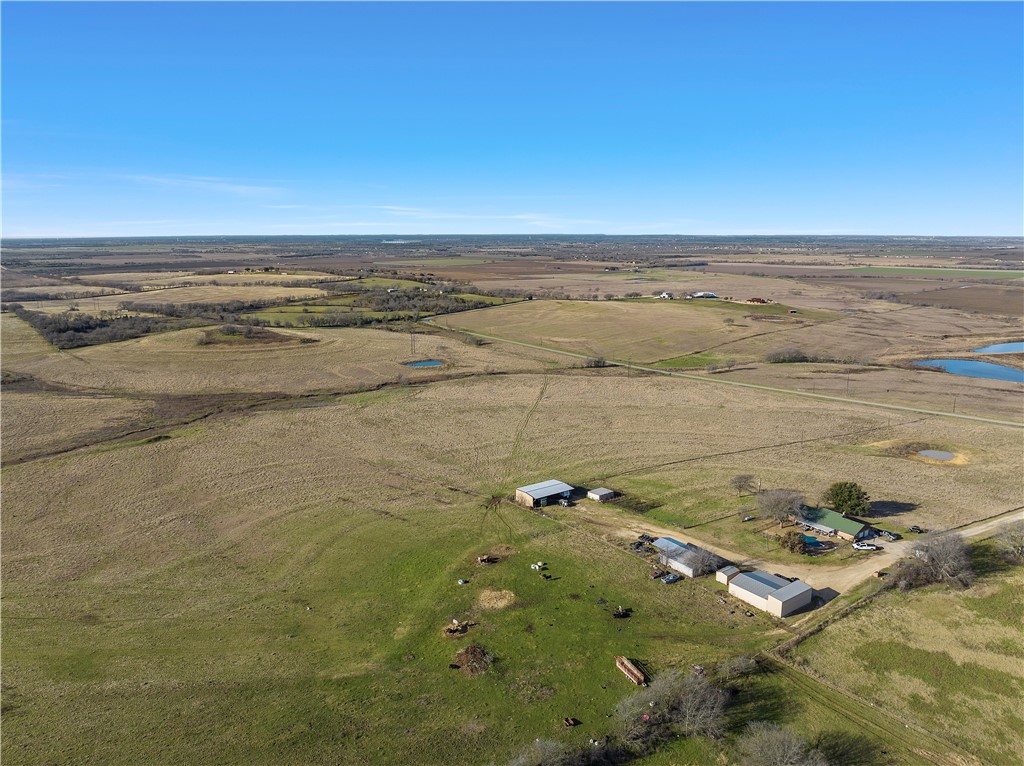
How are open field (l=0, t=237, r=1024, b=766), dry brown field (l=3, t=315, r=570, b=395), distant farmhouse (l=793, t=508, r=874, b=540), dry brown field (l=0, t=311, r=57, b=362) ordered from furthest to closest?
dry brown field (l=0, t=311, r=57, b=362) → dry brown field (l=3, t=315, r=570, b=395) → distant farmhouse (l=793, t=508, r=874, b=540) → open field (l=0, t=237, r=1024, b=766)

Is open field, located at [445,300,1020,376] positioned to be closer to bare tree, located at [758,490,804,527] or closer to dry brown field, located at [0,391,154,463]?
bare tree, located at [758,490,804,527]

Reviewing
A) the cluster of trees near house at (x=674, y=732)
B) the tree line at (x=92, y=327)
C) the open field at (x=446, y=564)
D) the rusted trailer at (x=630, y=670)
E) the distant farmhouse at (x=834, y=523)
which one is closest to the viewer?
the cluster of trees near house at (x=674, y=732)

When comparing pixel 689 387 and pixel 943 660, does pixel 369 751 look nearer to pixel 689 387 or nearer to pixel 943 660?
pixel 943 660

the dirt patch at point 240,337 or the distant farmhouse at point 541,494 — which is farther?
the dirt patch at point 240,337

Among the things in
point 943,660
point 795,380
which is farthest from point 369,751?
point 795,380

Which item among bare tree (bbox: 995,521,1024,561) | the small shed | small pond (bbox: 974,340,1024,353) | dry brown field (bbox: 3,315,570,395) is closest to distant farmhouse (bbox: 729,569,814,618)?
the small shed

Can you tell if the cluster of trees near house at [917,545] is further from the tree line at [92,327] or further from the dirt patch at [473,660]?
the tree line at [92,327]

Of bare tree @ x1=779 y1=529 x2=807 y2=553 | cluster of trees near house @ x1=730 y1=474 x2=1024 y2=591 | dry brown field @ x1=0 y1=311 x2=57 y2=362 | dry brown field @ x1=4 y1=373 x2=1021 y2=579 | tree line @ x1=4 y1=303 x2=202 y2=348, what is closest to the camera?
cluster of trees near house @ x1=730 y1=474 x2=1024 y2=591

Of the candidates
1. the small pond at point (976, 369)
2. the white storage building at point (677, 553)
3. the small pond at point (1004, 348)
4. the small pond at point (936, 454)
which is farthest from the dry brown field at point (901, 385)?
the white storage building at point (677, 553)
